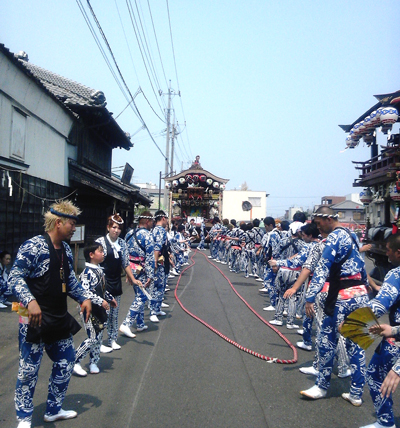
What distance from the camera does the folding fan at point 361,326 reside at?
3.27 meters

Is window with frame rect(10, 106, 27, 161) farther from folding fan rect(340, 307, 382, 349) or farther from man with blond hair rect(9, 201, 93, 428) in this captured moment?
folding fan rect(340, 307, 382, 349)

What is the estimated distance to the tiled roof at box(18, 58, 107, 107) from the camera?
1316 centimetres

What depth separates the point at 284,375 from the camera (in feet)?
16.7

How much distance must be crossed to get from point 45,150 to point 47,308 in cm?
855

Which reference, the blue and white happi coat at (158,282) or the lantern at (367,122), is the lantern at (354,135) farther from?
the blue and white happi coat at (158,282)

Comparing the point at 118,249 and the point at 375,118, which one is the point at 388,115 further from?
the point at 118,249

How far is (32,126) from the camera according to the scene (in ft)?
33.8

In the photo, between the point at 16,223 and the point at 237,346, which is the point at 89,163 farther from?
the point at 237,346

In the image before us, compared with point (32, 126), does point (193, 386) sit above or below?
below

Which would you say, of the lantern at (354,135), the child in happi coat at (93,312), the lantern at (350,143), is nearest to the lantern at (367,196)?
the lantern at (350,143)

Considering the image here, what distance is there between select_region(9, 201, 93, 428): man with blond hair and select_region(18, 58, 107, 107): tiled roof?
366 inches

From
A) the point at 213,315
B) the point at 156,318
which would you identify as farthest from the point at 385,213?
the point at 156,318

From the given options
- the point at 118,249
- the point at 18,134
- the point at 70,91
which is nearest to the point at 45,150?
the point at 18,134

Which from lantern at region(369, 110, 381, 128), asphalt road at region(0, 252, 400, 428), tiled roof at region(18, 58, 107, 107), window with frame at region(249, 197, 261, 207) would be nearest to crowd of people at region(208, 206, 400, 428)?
asphalt road at region(0, 252, 400, 428)
